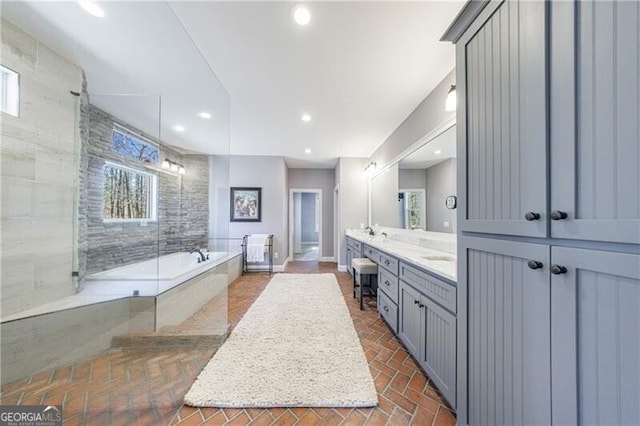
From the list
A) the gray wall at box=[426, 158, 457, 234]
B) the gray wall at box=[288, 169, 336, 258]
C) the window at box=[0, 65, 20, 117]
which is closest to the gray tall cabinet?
the gray wall at box=[426, 158, 457, 234]

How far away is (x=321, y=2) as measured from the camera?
160cm

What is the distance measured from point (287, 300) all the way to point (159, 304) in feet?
5.13

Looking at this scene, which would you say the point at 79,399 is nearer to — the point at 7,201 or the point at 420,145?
the point at 7,201

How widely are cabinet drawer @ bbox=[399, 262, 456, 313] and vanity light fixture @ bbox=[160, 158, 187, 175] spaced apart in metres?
3.70

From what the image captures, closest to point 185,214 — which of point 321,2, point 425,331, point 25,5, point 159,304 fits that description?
point 159,304

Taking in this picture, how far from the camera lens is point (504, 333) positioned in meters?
0.95

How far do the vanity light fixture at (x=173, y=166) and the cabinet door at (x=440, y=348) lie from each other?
3951mm

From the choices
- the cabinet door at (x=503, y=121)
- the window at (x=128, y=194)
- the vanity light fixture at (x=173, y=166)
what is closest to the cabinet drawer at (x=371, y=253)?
the cabinet door at (x=503, y=121)

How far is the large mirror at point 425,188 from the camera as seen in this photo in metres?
2.35

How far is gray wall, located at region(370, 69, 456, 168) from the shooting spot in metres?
2.38

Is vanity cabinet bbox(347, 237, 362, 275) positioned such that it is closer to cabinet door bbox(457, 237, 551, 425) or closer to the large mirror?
the large mirror

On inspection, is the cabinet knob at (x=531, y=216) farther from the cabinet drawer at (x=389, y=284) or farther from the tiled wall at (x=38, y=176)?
the tiled wall at (x=38, y=176)

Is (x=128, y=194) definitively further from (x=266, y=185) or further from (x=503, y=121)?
(x=503, y=121)

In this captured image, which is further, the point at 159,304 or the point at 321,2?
the point at 159,304
